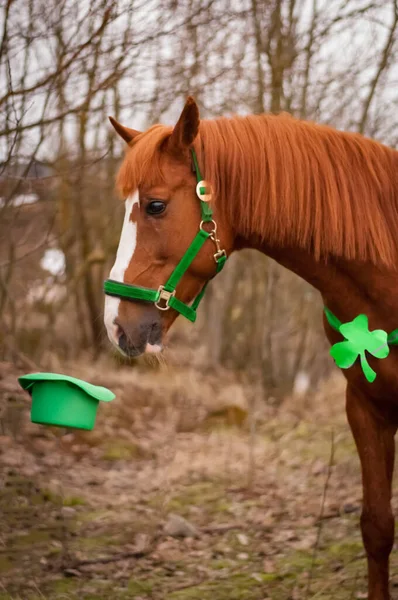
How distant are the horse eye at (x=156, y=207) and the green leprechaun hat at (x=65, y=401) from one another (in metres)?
0.76

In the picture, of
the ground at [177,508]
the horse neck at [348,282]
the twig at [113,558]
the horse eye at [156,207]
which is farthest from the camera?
the twig at [113,558]

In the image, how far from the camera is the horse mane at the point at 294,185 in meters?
2.64

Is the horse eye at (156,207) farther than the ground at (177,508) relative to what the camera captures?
No

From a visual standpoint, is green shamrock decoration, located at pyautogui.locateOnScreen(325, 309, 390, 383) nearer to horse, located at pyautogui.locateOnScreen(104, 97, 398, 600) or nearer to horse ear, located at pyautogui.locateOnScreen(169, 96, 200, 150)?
horse, located at pyautogui.locateOnScreen(104, 97, 398, 600)

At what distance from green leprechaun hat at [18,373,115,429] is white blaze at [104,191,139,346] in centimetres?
24

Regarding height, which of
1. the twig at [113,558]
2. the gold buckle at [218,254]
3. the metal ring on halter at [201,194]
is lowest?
the twig at [113,558]

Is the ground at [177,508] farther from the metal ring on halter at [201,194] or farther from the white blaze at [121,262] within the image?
the metal ring on halter at [201,194]

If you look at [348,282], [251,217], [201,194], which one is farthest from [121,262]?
[348,282]

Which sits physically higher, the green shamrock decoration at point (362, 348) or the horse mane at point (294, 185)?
the horse mane at point (294, 185)

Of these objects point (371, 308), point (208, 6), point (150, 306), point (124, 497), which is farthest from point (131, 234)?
point (124, 497)

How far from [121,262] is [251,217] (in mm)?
580

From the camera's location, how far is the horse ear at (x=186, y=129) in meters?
2.48

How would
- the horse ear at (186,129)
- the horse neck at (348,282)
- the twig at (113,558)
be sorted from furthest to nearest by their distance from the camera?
the twig at (113,558)
the horse neck at (348,282)
the horse ear at (186,129)

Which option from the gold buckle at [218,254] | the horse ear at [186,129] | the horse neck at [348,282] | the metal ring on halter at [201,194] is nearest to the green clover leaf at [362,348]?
the horse neck at [348,282]
